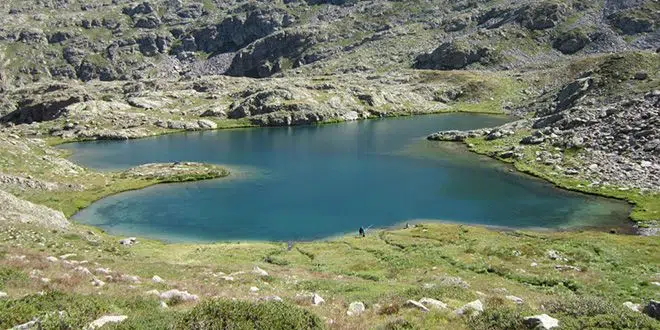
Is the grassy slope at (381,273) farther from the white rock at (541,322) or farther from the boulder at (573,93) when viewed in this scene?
the boulder at (573,93)

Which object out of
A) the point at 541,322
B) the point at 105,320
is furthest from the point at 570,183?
the point at 105,320

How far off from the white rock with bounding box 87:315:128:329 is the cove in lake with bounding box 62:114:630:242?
54077mm

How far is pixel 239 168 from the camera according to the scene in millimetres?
122688

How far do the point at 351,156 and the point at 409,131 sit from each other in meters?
50.3

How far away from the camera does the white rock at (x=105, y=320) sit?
15.6 metres

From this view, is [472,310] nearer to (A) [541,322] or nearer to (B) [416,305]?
(B) [416,305]

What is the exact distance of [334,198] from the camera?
9119cm

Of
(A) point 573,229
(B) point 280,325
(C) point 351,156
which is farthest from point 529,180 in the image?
(B) point 280,325

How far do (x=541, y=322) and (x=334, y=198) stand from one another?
74879mm

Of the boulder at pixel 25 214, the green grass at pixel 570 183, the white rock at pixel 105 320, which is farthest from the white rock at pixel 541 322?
the green grass at pixel 570 183

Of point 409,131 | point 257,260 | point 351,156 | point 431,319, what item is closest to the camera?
point 431,319

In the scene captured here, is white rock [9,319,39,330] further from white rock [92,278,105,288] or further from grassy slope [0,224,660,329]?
white rock [92,278,105,288]

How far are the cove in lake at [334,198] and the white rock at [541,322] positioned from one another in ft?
179

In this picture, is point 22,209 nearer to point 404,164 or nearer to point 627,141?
point 404,164
